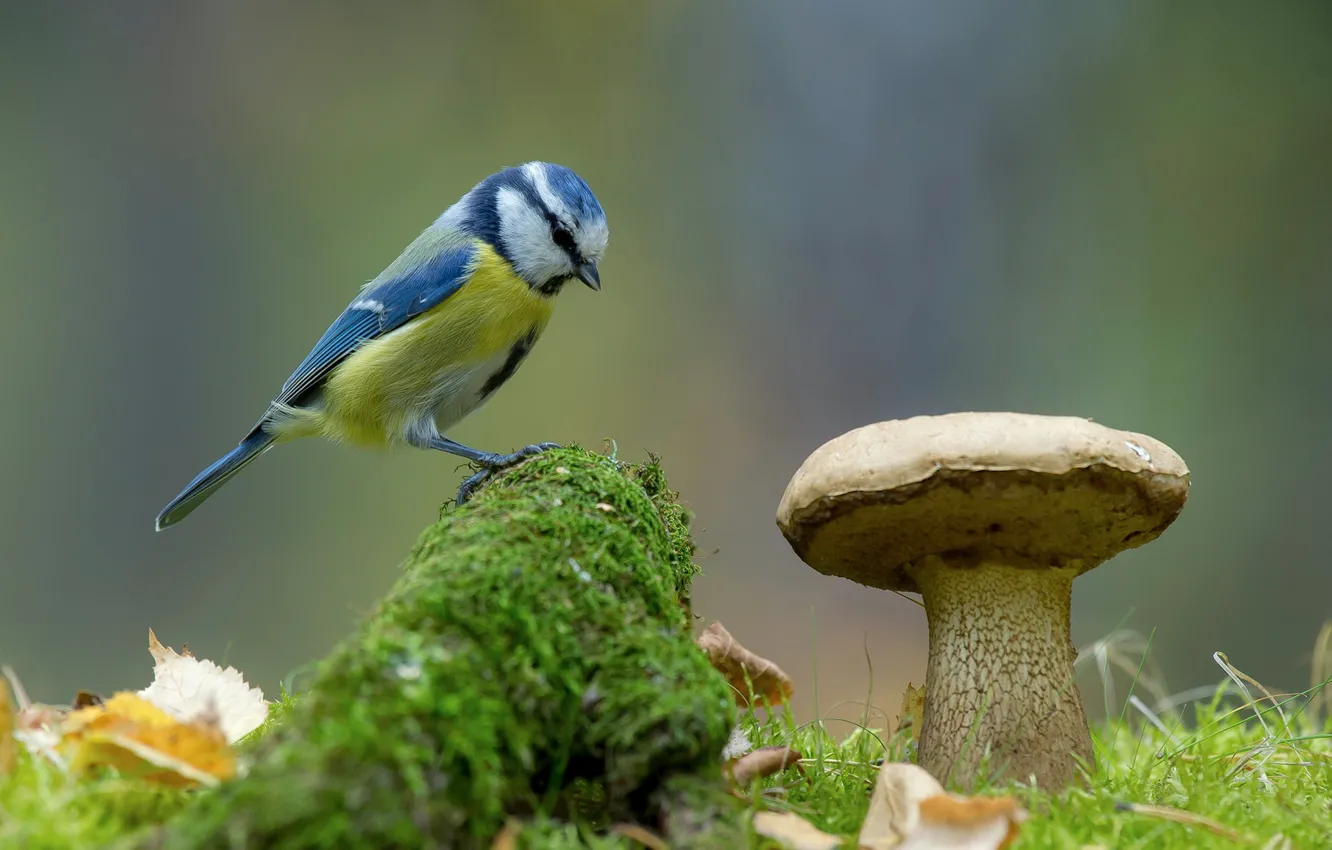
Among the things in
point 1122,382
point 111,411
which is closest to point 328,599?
point 111,411

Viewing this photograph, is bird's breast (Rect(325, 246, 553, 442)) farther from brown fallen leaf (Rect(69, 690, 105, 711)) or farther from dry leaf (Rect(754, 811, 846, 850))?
dry leaf (Rect(754, 811, 846, 850))

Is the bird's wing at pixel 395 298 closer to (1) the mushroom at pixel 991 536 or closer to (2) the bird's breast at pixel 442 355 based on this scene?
(2) the bird's breast at pixel 442 355

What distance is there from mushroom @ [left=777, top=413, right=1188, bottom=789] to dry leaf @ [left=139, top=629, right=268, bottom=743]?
40.7 inches

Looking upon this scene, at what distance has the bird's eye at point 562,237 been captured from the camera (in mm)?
2924

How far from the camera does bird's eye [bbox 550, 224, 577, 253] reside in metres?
2.92

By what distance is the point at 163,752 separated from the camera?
121cm

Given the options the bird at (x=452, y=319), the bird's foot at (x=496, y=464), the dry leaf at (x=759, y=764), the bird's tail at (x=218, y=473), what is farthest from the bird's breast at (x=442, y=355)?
the dry leaf at (x=759, y=764)

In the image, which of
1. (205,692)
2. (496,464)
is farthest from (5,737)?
(496,464)

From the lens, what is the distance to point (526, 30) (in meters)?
6.88

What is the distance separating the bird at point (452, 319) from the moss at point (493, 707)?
133cm

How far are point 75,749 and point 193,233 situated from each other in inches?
245

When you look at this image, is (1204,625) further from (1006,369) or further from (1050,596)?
(1050,596)

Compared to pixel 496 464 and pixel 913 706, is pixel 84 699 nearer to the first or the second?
pixel 496 464

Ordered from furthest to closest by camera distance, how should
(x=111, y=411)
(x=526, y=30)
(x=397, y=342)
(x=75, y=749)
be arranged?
(x=526, y=30), (x=111, y=411), (x=397, y=342), (x=75, y=749)
